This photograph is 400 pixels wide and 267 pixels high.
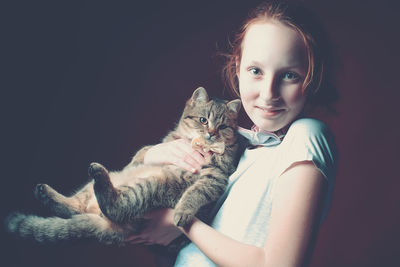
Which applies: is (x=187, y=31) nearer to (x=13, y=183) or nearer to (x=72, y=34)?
(x=72, y=34)

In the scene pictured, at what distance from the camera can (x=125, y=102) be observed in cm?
161

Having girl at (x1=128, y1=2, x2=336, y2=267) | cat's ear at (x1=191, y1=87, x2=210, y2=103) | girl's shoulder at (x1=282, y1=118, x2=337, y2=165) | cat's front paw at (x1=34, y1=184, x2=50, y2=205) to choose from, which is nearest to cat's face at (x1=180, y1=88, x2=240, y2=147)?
cat's ear at (x1=191, y1=87, x2=210, y2=103)

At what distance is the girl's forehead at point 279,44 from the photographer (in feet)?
3.04

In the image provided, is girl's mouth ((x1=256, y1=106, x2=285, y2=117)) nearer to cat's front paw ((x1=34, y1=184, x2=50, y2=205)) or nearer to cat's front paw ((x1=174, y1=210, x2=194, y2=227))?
cat's front paw ((x1=174, y1=210, x2=194, y2=227))

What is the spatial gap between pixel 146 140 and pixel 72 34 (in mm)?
554

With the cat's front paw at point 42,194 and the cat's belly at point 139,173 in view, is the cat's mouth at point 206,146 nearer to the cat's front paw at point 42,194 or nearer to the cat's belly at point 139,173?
the cat's belly at point 139,173

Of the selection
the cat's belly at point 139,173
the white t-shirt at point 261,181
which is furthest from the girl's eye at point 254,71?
the cat's belly at point 139,173

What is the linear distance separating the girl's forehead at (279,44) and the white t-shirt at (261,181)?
178mm

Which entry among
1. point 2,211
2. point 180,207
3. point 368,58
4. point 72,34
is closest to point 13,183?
point 2,211

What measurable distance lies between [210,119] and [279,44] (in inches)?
18.8

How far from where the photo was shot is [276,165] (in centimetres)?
96

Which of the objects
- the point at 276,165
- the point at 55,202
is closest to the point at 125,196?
the point at 55,202

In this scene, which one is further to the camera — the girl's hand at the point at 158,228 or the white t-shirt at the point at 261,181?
the girl's hand at the point at 158,228

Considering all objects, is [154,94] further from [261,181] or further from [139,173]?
[261,181]
